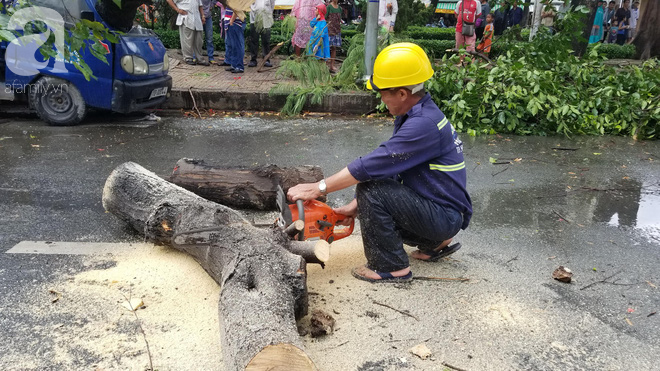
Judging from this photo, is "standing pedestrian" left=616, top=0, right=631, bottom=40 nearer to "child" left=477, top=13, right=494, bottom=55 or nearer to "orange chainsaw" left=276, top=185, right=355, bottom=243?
"child" left=477, top=13, right=494, bottom=55

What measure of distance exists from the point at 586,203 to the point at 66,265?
4207mm

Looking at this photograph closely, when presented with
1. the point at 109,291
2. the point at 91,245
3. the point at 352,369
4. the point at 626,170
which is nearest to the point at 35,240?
the point at 91,245

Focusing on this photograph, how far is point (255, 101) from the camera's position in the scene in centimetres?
838

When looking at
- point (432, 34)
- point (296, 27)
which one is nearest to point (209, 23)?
point (296, 27)

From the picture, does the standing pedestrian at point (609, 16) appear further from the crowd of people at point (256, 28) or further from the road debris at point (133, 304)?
the road debris at point (133, 304)

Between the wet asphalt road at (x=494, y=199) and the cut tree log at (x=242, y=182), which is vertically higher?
the cut tree log at (x=242, y=182)

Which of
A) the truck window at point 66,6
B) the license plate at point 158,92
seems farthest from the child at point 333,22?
the truck window at point 66,6

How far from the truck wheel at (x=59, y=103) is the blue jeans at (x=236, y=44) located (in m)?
4.06

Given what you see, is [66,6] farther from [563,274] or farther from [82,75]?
[563,274]

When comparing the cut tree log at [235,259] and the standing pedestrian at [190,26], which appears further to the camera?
the standing pedestrian at [190,26]

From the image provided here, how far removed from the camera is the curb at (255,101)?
8312 mm

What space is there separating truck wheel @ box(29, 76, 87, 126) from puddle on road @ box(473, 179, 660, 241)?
17.4ft

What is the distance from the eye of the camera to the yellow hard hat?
9.13 feet

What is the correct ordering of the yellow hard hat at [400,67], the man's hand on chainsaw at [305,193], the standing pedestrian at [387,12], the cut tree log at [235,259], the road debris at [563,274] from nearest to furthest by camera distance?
the cut tree log at [235,259] → the yellow hard hat at [400,67] → the man's hand on chainsaw at [305,193] → the road debris at [563,274] → the standing pedestrian at [387,12]
